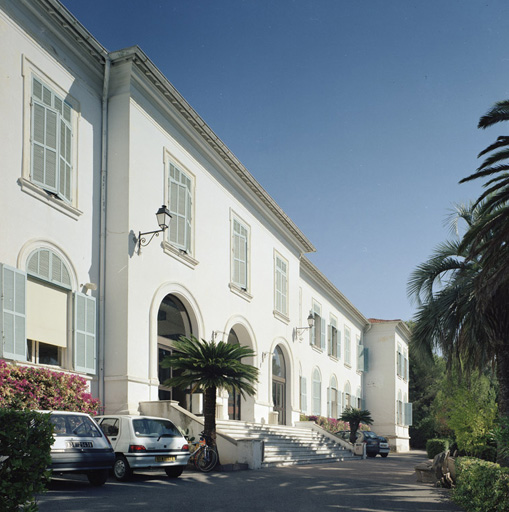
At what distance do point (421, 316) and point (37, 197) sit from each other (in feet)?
31.9

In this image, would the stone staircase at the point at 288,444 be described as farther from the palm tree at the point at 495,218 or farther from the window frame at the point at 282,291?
the palm tree at the point at 495,218

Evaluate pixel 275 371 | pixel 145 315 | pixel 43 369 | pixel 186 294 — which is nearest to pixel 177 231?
pixel 186 294

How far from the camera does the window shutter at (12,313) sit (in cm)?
1269

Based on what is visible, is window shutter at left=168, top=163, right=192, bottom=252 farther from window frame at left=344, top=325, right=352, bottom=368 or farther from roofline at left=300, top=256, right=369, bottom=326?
window frame at left=344, top=325, right=352, bottom=368

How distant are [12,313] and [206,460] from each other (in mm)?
5745

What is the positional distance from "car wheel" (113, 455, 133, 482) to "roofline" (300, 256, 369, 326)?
2114 cm

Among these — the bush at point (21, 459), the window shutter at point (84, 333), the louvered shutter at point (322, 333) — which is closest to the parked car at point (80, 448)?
the window shutter at point (84, 333)

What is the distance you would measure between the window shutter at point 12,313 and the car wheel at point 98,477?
289 cm

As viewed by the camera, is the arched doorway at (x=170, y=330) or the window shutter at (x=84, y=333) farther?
the arched doorway at (x=170, y=330)

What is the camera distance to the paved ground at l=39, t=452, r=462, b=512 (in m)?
9.48

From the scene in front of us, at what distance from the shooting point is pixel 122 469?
12648 millimetres

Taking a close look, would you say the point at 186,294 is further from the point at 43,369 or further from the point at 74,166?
the point at 43,369

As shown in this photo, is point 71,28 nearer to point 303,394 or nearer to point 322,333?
point 303,394

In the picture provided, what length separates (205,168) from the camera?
71.6 feet
